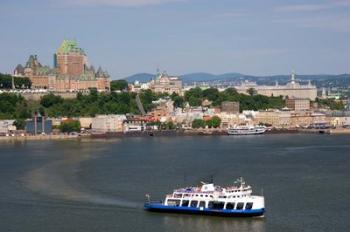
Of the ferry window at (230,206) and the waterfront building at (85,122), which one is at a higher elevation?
the waterfront building at (85,122)

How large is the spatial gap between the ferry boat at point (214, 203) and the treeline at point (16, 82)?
1219 inches

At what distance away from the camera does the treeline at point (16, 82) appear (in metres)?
43.0

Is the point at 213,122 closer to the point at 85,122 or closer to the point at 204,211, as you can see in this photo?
the point at 85,122

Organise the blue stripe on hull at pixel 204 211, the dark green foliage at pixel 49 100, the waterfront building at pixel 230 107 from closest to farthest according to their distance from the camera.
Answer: the blue stripe on hull at pixel 204 211
the dark green foliage at pixel 49 100
the waterfront building at pixel 230 107

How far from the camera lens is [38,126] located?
111 ft

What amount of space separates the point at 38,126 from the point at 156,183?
18.6 m

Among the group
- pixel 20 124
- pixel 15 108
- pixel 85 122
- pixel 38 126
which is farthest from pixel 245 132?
pixel 15 108

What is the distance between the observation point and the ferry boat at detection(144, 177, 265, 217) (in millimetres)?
12398

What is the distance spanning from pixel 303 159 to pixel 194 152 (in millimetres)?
3731

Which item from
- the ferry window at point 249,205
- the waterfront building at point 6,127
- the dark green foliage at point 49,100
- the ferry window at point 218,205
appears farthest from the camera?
the dark green foliage at point 49,100

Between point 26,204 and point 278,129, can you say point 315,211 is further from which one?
point 278,129

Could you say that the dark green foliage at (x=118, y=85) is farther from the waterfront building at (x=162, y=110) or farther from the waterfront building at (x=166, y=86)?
the waterfront building at (x=162, y=110)

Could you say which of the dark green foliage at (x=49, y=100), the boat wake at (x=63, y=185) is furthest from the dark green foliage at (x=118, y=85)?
the boat wake at (x=63, y=185)

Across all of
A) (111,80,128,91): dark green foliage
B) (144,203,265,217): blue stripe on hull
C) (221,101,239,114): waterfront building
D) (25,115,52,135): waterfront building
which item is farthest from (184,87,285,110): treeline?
(144,203,265,217): blue stripe on hull
